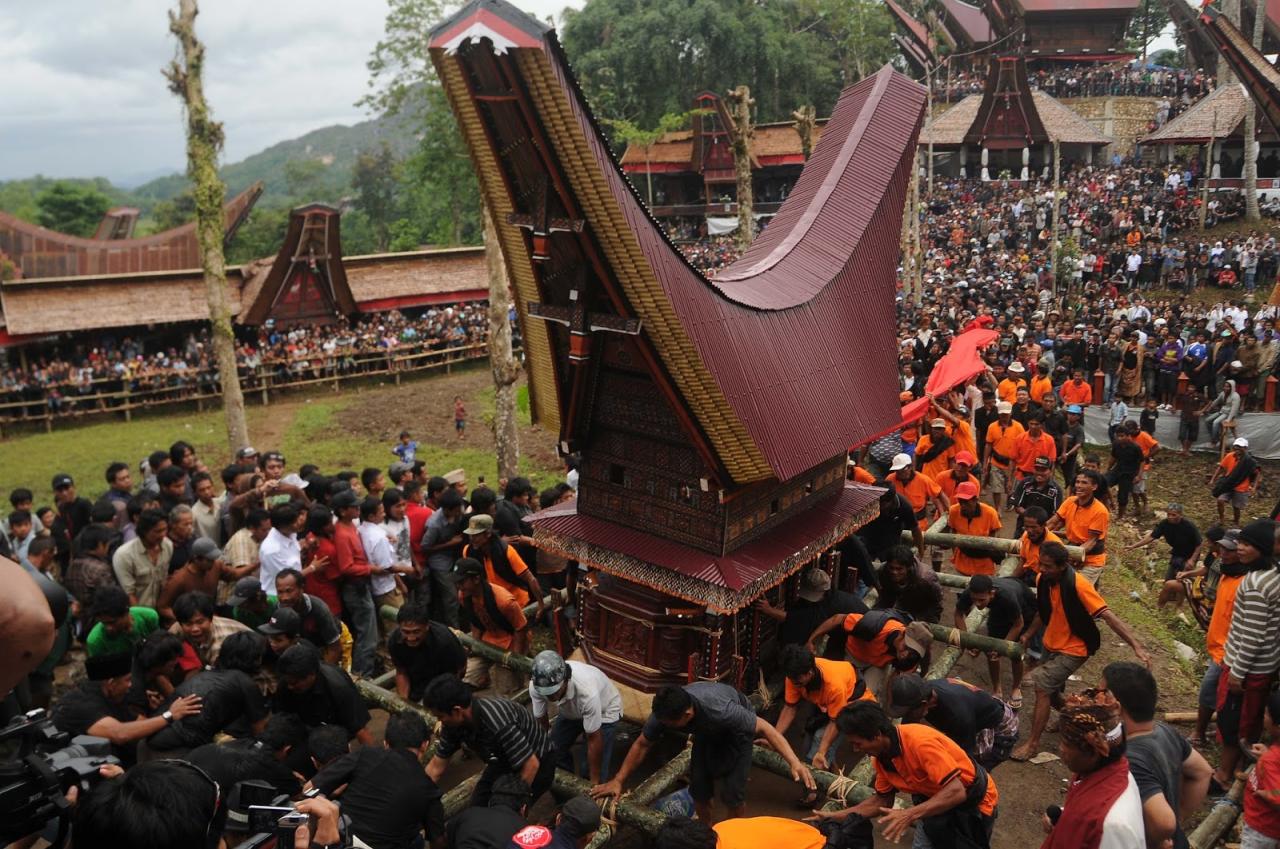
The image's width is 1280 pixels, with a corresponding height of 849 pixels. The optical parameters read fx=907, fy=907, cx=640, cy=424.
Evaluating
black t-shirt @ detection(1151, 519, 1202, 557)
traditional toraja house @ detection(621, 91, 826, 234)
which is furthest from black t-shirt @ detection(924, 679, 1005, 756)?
traditional toraja house @ detection(621, 91, 826, 234)

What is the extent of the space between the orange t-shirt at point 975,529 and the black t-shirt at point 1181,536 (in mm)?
2320

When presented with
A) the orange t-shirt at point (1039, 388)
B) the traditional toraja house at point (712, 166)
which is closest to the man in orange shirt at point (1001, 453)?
the orange t-shirt at point (1039, 388)

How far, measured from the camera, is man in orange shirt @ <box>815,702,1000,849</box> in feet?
16.8

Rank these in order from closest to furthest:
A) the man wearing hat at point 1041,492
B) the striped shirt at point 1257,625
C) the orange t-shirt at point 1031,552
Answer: the striped shirt at point 1257,625, the orange t-shirt at point 1031,552, the man wearing hat at point 1041,492

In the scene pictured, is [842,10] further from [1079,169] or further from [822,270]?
[822,270]

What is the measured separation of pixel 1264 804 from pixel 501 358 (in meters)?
11.5

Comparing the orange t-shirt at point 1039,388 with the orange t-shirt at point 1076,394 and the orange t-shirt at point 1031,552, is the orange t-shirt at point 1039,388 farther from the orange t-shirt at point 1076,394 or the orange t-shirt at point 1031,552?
the orange t-shirt at point 1031,552

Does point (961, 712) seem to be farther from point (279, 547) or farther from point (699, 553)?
point (279, 547)

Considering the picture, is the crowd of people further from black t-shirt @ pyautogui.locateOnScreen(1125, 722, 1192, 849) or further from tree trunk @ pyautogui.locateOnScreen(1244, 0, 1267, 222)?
tree trunk @ pyautogui.locateOnScreen(1244, 0, 1267, 222)

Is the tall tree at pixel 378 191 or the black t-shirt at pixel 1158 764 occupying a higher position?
the tall tree at pixel 378 191

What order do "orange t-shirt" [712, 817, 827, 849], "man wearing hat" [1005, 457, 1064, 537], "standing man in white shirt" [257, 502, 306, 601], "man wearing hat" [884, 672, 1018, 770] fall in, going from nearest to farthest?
"orange t-shirt" [712, 817, 827, 849] → "man wearing hat" [884, 672, 1018, 770] → "standing man in white shirt" [257, 502, 306, 601] → "man wearing hat" [1005, 457, 1064, 537]

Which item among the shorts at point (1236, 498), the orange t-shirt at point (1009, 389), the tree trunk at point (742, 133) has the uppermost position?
the tree trunk at point (742, 133)

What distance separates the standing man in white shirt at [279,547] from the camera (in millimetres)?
8156

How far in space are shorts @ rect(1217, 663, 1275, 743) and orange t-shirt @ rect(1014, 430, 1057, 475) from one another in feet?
16.7
